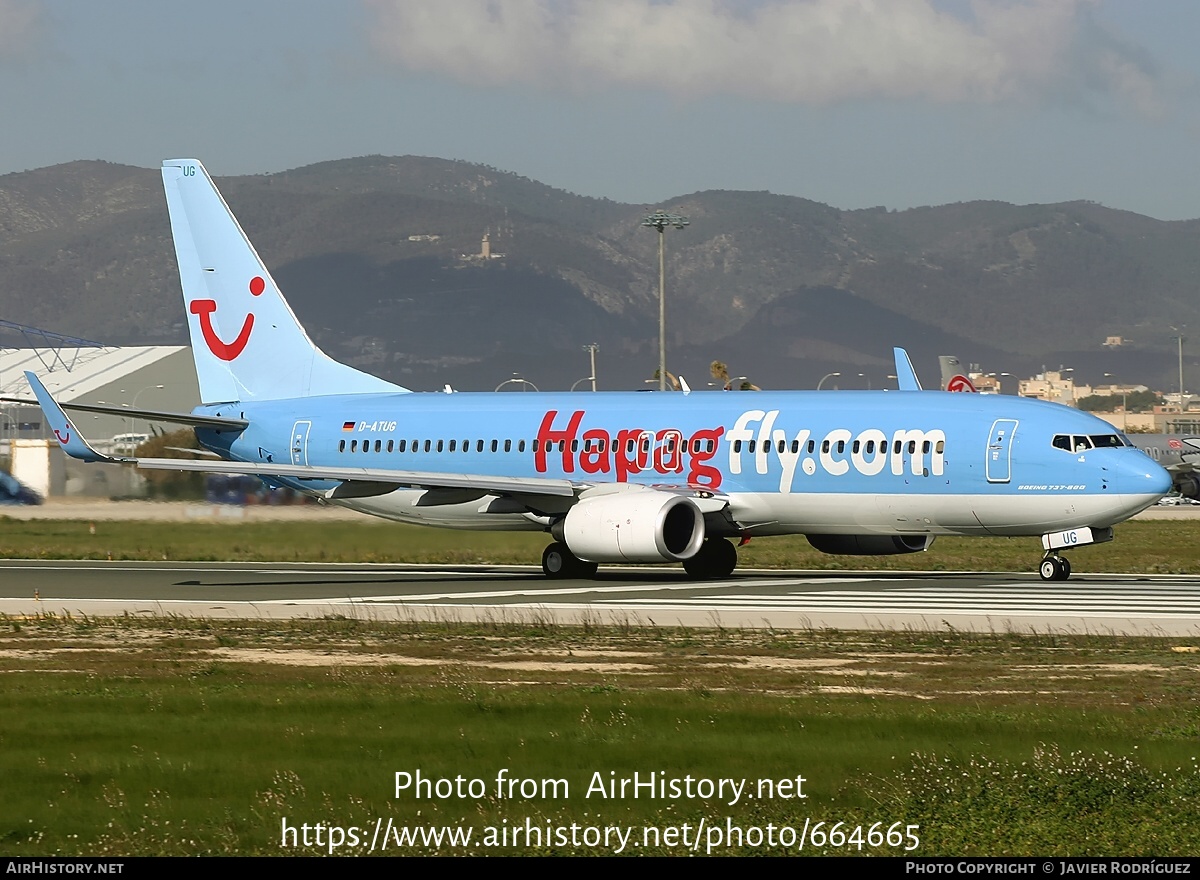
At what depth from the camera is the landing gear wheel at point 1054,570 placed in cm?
3597

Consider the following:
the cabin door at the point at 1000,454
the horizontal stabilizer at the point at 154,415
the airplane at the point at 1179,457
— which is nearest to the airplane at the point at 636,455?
the cabin door at the point at 1000,454

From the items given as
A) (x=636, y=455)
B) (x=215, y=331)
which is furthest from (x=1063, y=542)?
(x=215, y=331)

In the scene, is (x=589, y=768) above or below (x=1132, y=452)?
below

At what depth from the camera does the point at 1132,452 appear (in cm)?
3509

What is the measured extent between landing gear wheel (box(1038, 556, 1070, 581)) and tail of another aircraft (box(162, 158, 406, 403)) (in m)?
18.4

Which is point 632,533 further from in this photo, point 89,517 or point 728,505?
point 89,517

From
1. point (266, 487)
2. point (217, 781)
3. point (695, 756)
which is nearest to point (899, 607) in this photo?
point (695, 756)

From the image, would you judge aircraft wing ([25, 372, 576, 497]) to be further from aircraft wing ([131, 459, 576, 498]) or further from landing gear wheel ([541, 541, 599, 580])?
landing gear wheel ([541, 541, 599, 580])

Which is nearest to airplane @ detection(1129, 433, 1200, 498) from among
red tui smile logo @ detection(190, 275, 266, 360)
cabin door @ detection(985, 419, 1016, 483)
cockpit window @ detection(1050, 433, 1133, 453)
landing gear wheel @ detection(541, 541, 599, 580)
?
cockpit window @ detection(1050, 433, 1133, 453)

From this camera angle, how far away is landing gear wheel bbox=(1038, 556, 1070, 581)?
3597 cm

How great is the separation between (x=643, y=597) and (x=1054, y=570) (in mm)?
8891

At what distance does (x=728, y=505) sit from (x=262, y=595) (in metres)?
10.3

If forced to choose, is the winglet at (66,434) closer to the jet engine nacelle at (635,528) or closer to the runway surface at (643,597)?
the runway surface at (643,597)

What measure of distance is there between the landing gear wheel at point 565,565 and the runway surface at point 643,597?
2.40 feet
